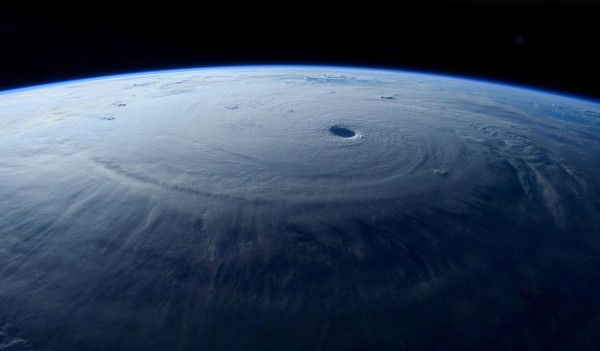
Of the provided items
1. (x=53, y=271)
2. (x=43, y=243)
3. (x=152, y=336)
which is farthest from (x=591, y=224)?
(x=43, y=243)

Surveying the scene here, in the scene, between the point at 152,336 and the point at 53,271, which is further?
the point at 53,271

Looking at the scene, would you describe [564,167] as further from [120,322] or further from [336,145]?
[120,322]

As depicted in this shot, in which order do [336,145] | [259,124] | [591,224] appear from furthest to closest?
[259,124]
[336,145]
[591,224]

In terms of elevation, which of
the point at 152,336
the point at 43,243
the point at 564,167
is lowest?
the point at 152,336

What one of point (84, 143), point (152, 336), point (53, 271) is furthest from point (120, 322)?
point (84, 143)

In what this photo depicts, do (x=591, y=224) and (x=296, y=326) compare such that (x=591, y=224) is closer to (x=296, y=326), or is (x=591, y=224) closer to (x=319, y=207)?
(x=319, y=207)

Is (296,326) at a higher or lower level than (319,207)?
lower

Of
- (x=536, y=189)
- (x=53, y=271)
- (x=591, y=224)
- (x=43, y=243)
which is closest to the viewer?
(x=53, y=271)
